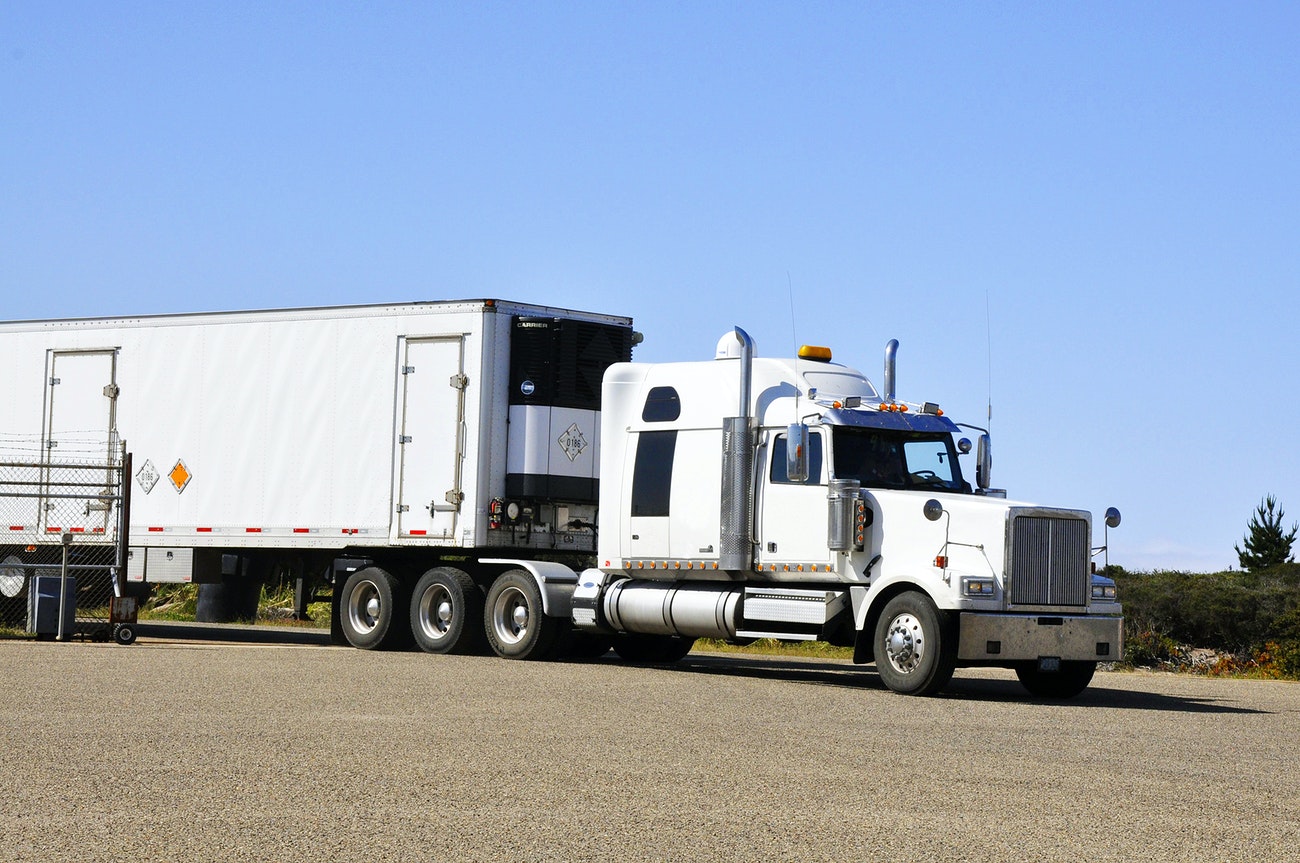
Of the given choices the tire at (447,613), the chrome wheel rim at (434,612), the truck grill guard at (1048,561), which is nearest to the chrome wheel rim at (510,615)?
the tire at (447,613)

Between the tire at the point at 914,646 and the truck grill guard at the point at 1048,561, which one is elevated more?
the truck grill guard at the point at 1048,561

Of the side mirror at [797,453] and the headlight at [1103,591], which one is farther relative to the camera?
the side mirror at [797,453]

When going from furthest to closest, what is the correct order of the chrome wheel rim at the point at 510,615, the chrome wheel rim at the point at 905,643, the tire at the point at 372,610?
1. the tire at the point at 372,610
2. the chrome wheel rim at the point at 510,615
3. the chrome wheel rim at the point at 905,643

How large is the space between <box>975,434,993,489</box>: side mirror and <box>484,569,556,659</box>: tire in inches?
202

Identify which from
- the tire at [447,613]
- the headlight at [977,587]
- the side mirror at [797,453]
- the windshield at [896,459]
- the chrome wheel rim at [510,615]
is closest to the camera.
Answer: the headlight at [977,587]

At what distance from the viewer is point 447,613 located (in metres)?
20.1

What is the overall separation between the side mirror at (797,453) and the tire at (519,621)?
4.08m

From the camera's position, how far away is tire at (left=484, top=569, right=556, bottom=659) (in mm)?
19250

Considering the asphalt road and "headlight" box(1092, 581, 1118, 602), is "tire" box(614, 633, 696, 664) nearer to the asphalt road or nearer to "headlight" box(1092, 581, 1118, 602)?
the asphalt road

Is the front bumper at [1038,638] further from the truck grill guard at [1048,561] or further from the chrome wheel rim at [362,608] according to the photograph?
the chrome wheel rim at [362,608]

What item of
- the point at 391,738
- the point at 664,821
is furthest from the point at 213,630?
the point at 664,821

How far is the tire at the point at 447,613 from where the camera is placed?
65.1 ft

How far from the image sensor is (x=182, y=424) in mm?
21906

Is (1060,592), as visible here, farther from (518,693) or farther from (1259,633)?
(1259,633)
